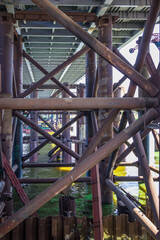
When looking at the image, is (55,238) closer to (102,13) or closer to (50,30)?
(102,13)

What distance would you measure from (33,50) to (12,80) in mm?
6824

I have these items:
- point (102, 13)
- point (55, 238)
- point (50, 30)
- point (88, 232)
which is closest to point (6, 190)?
point (55, 238)

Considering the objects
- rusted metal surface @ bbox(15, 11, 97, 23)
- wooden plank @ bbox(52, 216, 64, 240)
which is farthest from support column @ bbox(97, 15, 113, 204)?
wooden plank @ bbox(52, 216, 64, 240)

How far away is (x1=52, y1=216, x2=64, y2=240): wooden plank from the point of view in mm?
6344

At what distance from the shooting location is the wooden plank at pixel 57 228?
6344mm

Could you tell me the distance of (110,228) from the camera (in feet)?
20.8

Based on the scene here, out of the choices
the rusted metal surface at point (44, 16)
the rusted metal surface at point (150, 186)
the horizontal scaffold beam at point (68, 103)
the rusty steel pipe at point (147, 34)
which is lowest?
the rusted metal surface at point (150, 186)

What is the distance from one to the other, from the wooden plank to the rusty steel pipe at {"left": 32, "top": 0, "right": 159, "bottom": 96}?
13.6 feet

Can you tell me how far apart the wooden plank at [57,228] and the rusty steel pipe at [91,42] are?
4150 millimetres

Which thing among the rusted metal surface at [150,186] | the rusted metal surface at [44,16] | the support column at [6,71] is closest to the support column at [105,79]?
the rusted metal surface at [44,16]

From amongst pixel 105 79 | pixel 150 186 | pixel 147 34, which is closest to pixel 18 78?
pixel 105 79

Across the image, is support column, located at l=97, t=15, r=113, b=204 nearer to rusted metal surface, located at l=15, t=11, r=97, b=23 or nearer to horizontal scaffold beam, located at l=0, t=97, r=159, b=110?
rusted metal surface, located at l=15, t=11, r=97, b=23

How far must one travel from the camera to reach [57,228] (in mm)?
6367

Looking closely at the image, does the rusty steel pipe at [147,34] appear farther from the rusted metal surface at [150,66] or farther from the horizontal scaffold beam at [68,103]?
the horizontal scaffold beam at [68,103]
